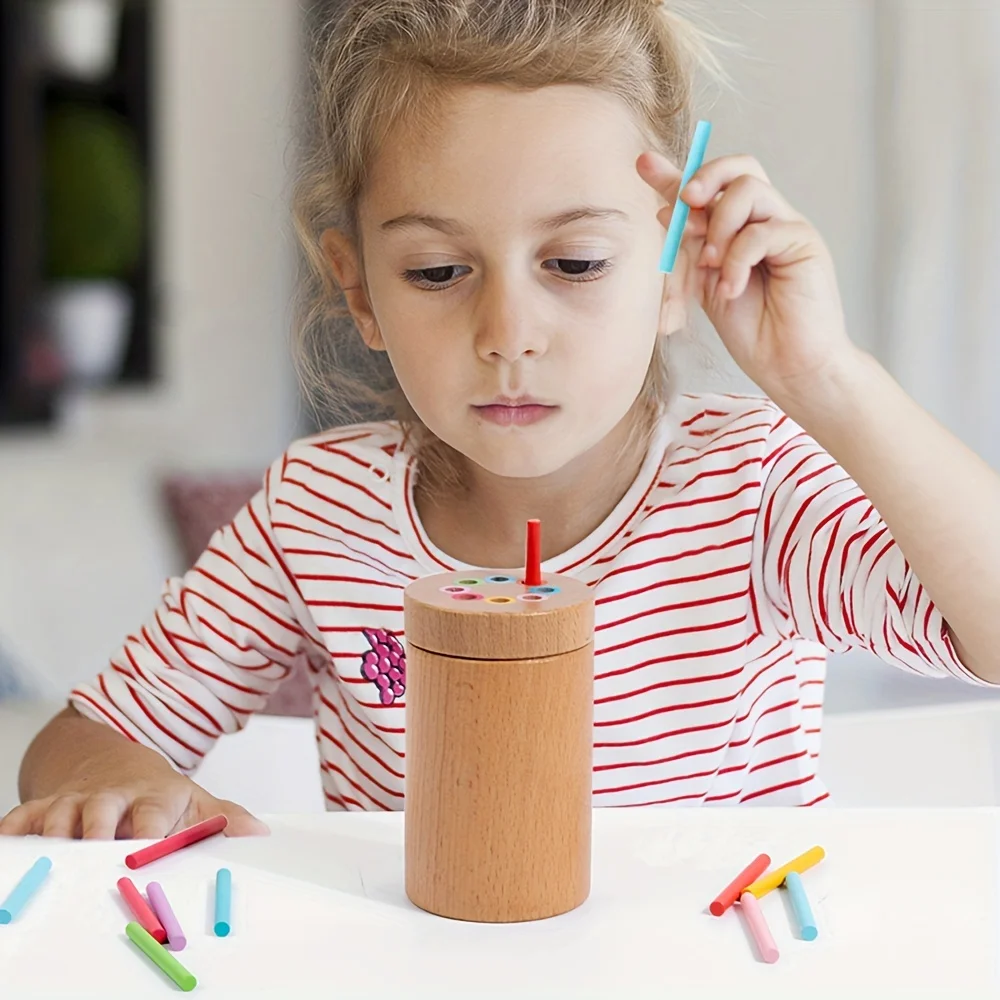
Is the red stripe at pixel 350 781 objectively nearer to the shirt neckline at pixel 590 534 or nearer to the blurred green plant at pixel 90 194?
the shirt neckline at pixel 590 534

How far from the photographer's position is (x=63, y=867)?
49cm

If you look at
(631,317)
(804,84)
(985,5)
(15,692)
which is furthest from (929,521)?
(15,692)

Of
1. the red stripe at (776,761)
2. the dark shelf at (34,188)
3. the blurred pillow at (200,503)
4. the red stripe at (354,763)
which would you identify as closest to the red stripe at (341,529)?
the red stripe at (354,763)

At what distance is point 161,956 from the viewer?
0.41 metres

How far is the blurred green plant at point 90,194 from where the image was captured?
225cm

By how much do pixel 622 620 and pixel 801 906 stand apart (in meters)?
0.29

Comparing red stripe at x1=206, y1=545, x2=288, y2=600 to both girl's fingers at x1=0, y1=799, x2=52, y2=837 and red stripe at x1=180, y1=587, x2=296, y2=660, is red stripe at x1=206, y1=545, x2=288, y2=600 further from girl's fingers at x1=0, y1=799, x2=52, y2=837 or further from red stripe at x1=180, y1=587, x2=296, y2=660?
girl's fingers at x1=0, y1=799, x2=52, y2=837

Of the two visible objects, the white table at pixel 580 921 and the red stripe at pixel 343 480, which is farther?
the red stripe at pixel 343 480

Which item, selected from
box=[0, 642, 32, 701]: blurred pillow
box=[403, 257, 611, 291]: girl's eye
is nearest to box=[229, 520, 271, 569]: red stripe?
box=[403, 257, 611, 291]: girl's eye

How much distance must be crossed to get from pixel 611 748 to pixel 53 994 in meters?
0.36

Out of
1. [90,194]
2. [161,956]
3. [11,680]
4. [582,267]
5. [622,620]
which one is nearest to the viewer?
[161,956]

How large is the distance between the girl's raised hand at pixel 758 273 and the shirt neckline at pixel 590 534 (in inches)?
6.9

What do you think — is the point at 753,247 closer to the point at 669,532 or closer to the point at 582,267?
the point at 582,267

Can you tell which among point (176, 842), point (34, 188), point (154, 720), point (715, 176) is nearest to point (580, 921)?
point (176, 842)
